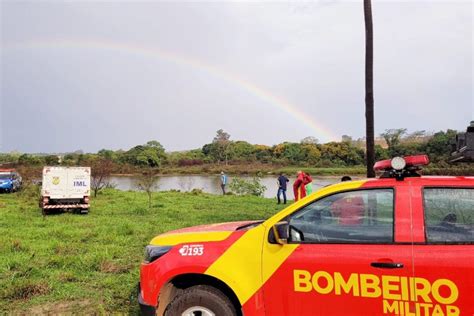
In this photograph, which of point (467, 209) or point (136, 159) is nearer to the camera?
point (467, 209)

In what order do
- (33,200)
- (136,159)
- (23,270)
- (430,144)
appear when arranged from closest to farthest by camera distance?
(23,270), (33,200), (430,144), (136,159)

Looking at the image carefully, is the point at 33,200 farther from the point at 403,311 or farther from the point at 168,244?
the point at 403,311

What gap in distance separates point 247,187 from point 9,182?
16.6m

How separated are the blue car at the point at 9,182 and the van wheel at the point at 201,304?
27.3 meters

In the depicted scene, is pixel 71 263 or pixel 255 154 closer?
pixel 71 263

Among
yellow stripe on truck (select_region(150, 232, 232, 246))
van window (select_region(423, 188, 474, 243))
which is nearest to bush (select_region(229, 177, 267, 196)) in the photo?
yellow stripe on truck (select_region(150, 232, 232, 246))

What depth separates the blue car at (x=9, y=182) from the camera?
87.3 ft

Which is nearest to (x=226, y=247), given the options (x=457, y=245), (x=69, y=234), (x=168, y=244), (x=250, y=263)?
(x=250, y=263)

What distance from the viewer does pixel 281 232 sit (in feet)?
11.1

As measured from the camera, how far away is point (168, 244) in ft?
12.7

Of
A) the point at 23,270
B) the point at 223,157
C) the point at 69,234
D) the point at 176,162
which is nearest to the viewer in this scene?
the point at 23,270

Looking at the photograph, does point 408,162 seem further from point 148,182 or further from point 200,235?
point 148,182

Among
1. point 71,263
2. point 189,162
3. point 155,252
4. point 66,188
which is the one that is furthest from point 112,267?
point 189,162

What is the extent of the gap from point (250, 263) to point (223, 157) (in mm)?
93940
